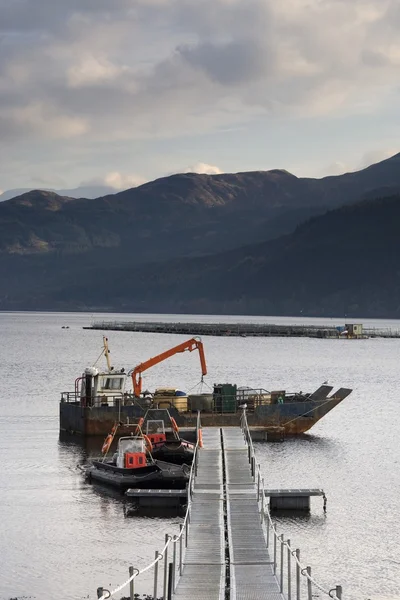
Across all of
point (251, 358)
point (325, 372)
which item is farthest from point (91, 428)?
point (251, 358)

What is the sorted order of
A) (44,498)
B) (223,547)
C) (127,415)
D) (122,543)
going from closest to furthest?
(223,547) < (122,543) < (44,498) < (127,415)

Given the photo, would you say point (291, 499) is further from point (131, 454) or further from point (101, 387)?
point (101, 387)

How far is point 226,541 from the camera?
32219 mm

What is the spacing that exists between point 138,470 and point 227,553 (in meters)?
15.8

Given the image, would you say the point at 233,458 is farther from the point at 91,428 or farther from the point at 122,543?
the point at 91,428

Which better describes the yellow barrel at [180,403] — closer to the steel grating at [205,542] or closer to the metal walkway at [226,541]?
the metal walkway at [226,541]

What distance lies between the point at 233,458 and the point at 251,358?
12920cm

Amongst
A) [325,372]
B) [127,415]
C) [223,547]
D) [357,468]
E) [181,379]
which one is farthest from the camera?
[325,372]

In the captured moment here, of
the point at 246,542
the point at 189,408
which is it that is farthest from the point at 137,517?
the point at 189,408

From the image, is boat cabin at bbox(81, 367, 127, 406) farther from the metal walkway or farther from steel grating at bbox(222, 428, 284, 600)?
steel grating at bbox(222, 428, 284, 600)

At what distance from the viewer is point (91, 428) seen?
204 feet

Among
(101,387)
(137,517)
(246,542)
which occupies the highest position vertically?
A: (101,387)

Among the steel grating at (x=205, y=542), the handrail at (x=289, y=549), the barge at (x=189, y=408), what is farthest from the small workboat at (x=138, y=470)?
the barge at (x=189, y=408)

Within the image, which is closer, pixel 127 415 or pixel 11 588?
pixel 11 588
